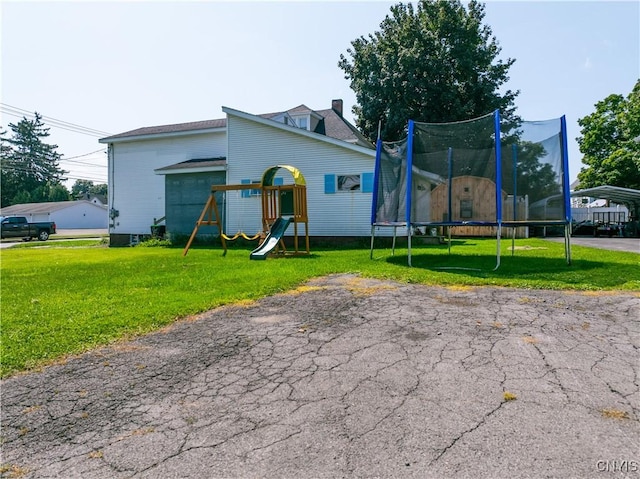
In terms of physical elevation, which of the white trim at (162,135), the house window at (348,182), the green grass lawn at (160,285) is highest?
the white trim at (162,135)

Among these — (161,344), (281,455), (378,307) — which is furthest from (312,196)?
(281,455)

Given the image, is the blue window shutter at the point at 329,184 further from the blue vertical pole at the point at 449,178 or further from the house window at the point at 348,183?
the blue vertical pole at the point at 449,178

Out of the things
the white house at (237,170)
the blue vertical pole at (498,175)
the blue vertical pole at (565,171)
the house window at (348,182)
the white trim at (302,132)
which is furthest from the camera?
the white house at (237,170)

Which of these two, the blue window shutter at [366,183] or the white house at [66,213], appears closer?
the blue window shutter at [366,183]

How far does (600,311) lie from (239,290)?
4.50 metres

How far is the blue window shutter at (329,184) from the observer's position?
600 inches

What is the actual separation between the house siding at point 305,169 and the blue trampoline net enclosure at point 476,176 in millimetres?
5117

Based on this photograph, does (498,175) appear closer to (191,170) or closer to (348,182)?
(348,182)

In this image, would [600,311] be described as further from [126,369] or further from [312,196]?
[312,196]

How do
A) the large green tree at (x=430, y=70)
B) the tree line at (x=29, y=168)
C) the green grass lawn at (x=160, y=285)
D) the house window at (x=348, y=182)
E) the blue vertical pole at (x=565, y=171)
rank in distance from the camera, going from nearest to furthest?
the green grass lawn at (x=160, y=285)
the blue vertical pole at (x=565, y=171)
the house window at (x=348, y=182)
the large green tree at (x=430, y=70)
the tree line at (x=29, y=168)

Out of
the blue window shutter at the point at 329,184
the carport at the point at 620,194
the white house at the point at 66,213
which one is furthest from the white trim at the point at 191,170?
the white house at the point at 66,213

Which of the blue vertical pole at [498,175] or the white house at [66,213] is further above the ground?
the white house at [66,213]

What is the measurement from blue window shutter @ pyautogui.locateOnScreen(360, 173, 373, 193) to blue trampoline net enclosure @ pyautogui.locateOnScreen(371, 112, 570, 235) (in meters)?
4.73

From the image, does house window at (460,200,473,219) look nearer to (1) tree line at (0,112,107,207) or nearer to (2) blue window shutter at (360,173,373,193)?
(2) blue window shutter at (360,173,373,193)
